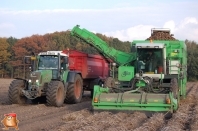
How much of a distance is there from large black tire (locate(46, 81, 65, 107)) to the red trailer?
115 inches

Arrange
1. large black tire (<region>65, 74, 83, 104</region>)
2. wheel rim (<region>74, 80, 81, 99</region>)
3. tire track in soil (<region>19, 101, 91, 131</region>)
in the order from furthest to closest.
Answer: wheel rim (<region>74, 80, 81, 99</region>) → large black tire (<region>65, 74, 83, 104</region>) → tire track in soil (<region>19, 101, 91, 131</region>)

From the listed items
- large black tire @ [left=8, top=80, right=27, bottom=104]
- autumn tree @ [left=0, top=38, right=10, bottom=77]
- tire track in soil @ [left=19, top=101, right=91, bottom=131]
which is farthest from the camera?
autumn tree @ [left=0, top=38, right=10, bottom=77]

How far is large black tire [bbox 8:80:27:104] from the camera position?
48.4 ft

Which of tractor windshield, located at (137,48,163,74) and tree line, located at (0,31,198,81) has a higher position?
tree line, located at (0,31,198,81)

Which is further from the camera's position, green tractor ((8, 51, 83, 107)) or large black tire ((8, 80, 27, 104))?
large black tire ((8, 80, 27, 104))

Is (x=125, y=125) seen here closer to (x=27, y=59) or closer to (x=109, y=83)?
(x=109, y=83)

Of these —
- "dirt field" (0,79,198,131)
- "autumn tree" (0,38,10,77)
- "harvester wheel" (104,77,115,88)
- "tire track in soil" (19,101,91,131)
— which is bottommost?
"tire track in soil" (19,101,91,131)

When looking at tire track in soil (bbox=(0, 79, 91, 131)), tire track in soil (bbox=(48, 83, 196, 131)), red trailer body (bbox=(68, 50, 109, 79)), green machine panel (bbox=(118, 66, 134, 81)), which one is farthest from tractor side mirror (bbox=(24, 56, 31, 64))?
tire track in soil (bbox=(48, 83, 196, 131))

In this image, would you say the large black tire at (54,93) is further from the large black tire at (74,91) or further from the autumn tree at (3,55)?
the autumn tree at (3,55)

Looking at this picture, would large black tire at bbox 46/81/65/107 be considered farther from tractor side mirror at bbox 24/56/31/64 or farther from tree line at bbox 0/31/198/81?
tree line at bbox 0/31/198/81

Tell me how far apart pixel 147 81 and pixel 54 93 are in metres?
3.45

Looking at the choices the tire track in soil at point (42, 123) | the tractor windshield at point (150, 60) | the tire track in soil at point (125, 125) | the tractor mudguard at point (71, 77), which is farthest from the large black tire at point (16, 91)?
the tire track in soil at point (125, 125)

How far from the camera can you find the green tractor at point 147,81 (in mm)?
11930

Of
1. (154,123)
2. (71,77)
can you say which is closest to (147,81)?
(71,77)
